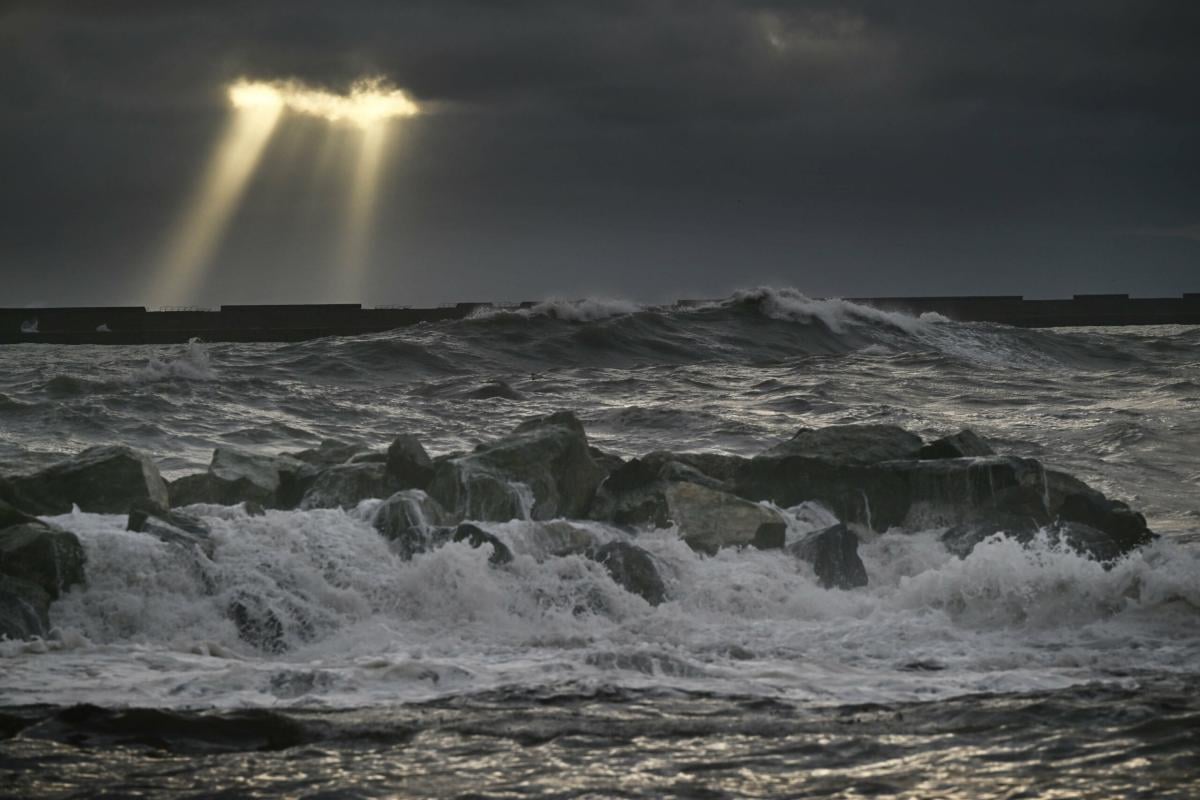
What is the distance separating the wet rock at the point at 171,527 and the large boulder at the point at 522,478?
1.68 meters

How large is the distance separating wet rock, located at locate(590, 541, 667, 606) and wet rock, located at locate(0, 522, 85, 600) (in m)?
2.71

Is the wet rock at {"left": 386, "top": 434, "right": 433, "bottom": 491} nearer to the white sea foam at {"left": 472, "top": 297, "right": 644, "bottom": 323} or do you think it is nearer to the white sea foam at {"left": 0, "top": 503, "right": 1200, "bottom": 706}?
the white sea foam at {"left": 0, "top": 503, "right": 1200, "bottom": 706}

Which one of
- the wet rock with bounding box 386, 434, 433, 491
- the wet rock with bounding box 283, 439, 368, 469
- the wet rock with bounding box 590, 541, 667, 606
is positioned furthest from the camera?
the wet rock with bounding box 283, 439, 368, 469

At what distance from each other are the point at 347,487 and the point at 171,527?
1579 mm

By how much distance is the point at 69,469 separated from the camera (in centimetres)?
822

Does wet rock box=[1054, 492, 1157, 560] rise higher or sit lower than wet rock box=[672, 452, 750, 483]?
lower

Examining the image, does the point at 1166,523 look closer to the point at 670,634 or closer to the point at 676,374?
the point at 670,634

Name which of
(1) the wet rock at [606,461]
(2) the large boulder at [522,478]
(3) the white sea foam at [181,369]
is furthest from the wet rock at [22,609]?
(3) the white sea foam at [181,369]

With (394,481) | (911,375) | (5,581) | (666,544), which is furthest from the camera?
(911,375)

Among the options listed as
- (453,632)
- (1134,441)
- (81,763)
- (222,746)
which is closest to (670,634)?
(453,632)

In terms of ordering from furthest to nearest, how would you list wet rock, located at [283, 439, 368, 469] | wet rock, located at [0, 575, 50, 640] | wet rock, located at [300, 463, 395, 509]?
1. wet rock, located at [283, 439, 368, 469]
2. wet rock, located at [300, 463, 395, 509]
3. wet rock, located at [0, 575, 50, 640]

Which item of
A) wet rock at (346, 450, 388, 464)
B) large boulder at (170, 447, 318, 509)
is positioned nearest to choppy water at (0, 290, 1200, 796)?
large boulder at (170, 447, 318, 509)

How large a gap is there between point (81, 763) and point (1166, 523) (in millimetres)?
7782

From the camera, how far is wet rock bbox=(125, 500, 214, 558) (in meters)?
6.93
